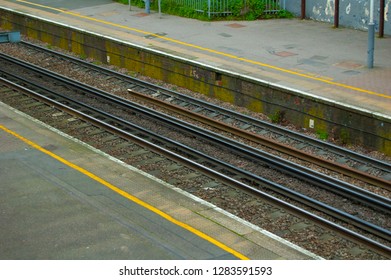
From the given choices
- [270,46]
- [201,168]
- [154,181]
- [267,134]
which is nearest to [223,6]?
[270,46]

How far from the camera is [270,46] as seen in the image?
→ 77.9ft

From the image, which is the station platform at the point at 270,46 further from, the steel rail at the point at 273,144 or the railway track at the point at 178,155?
the railway track at the point at 178,155

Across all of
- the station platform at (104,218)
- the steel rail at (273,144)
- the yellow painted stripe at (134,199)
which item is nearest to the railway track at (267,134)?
the steel rail at (273,144)

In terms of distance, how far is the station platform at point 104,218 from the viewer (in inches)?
442

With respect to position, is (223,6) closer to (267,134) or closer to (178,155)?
(267,134)

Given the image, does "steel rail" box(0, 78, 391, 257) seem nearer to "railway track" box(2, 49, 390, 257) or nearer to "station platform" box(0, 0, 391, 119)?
"railway track" box(2, 49, 390, 257)

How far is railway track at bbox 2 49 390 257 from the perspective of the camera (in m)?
13.2

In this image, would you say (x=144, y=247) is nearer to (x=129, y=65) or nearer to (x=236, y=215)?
(x=236, y=215)

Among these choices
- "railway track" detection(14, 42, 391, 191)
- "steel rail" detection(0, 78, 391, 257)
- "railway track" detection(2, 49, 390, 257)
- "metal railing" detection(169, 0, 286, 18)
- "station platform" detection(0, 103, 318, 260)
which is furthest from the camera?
"metal railing" detection(169, 0, 286, 18)

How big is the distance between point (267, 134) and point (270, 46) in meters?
6.35

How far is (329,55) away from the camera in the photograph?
2245 cm

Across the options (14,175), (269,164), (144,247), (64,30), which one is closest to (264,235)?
(144,247)

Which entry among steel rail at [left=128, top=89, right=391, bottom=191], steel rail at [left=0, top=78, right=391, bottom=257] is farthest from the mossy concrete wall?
steel rail at [left=0, top=78, right=391, bottom=257]

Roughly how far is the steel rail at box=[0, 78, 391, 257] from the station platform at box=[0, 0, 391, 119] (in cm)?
418
